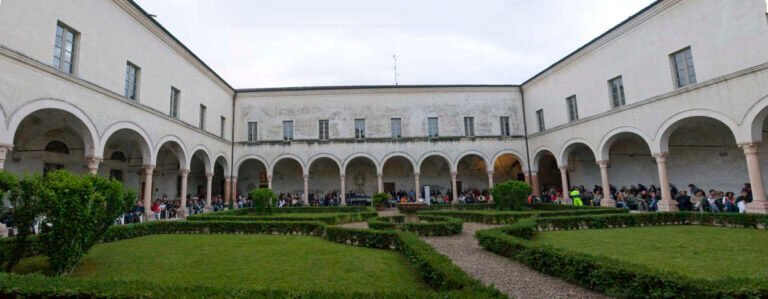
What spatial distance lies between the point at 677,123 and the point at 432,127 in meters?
14.6

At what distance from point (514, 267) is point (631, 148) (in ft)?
64.2

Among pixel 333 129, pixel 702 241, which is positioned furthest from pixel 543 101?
pixel 702 241

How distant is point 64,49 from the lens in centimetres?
1240

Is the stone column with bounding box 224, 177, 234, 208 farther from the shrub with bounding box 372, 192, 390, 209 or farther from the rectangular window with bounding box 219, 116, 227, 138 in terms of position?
the shrub with bounding box 372, 192, 390, 209

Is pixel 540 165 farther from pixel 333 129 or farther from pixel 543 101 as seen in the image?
pixel 333 129

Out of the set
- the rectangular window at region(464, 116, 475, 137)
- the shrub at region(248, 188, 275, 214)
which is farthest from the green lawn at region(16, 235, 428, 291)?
the rectangular window at region(464, 116, 475, 137)

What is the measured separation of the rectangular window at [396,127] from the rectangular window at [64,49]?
1848 centimetres

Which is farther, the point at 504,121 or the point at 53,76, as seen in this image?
the point at 504,121

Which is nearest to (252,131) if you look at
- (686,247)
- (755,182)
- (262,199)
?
(262,199)

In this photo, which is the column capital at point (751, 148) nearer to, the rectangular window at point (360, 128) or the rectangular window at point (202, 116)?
the rectangular window at point (360, 128)

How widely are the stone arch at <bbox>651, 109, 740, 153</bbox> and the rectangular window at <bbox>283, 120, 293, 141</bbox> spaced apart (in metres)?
22.1

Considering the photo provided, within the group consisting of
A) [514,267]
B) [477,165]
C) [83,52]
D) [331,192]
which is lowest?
[514,267]

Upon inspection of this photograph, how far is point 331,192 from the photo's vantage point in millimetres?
28219

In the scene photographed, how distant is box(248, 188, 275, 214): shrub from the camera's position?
17578 mm
